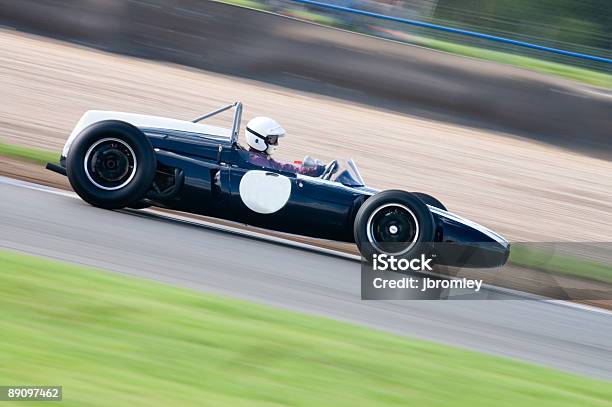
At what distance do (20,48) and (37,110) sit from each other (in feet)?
12.7

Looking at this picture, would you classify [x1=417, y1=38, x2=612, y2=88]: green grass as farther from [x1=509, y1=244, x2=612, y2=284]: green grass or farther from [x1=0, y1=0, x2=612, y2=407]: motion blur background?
[x1=509, y1=244, x2=612, y2=284]: green grass

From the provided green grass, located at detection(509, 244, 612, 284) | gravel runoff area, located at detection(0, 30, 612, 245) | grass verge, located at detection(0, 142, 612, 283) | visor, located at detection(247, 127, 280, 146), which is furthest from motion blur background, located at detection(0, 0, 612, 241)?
visor, located at detection(247, 127, 280, 146)

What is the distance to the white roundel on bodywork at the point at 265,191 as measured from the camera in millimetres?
7680

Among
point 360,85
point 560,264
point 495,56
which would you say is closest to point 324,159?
point 560,264

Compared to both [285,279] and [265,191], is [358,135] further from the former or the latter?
[285,279]

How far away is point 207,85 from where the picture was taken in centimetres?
1672

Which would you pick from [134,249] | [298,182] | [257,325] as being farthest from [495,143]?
[257,325]

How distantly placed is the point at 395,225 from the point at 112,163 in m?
2.29

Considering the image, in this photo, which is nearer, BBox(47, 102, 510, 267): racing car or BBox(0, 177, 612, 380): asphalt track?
BBox(0, 177, 612, 380): asphalt track

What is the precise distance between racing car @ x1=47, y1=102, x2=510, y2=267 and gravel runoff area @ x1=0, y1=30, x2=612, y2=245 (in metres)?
3.60

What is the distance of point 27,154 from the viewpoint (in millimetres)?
10289

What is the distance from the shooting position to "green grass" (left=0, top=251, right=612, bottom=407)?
426 cm

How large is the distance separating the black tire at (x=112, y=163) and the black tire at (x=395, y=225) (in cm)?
171

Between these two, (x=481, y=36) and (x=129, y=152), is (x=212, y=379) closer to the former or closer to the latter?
(x=129, y=152)
